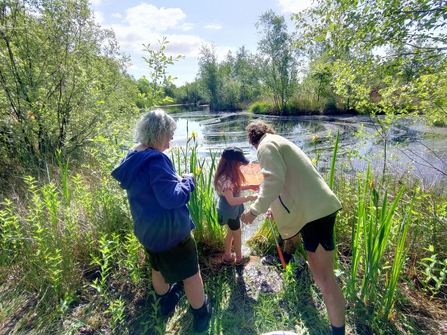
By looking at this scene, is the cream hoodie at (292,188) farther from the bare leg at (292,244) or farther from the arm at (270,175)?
the bare leg at (292,244)

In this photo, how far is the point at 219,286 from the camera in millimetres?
1958

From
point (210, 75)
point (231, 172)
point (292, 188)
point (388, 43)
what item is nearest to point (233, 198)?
point (231, 172)

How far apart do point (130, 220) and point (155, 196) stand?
3.43 feet

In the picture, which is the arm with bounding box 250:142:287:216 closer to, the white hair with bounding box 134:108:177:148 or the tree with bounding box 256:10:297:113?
the white hair with bounding box 134:108:177:148

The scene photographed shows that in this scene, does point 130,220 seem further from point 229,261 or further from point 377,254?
point 377,254

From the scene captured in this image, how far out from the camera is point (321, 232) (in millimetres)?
1433

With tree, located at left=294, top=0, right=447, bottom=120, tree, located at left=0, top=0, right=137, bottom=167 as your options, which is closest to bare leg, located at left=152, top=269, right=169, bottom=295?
tree, located at left=0, top=0, right=137, bottom=167

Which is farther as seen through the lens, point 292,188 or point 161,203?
point 292,188

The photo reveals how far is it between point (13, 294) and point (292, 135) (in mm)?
12281

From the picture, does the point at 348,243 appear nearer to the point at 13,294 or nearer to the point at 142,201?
the point at 142,201

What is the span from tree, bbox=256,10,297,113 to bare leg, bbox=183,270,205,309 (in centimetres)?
2241

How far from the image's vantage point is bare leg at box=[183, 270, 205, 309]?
1.49 metres

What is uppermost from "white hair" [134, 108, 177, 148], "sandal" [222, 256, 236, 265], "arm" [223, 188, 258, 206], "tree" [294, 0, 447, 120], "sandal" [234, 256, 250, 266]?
"tree" [294, 0, 447, 120]

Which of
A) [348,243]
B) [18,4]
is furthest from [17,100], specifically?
[348,243]
